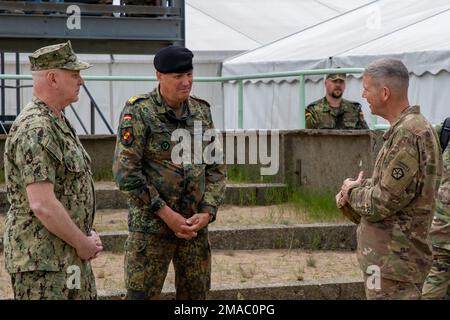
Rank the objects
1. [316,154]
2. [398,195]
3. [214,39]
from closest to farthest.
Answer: [398,195] < [316,154] < [214,39]

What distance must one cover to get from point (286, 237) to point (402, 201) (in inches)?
168

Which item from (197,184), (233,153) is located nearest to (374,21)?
(233,153)

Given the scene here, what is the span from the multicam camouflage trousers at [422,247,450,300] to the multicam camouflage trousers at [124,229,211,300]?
1.42 meters

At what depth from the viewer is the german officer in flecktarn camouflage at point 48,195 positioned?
16.0ft

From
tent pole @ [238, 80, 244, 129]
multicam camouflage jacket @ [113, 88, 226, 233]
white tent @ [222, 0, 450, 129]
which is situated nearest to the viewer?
multicam camouflage jacket @ [113, 88, 226, 233]

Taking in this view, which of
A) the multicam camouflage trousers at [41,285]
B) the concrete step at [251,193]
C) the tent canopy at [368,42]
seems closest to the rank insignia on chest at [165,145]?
the multicam camouflage trousers at [41,285]

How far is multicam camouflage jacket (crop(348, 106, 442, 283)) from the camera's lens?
209 inches

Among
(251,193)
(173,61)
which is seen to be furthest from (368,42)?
(173,61)

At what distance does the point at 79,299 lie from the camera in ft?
16.7

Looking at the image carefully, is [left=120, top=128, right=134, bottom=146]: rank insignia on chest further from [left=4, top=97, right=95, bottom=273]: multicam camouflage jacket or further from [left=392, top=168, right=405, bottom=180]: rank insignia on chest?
[left=392, top=168, right=405, bottom=180]: rank insignia on chest

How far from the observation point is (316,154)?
10852mm

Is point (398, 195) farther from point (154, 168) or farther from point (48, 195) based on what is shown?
point (48, 195)

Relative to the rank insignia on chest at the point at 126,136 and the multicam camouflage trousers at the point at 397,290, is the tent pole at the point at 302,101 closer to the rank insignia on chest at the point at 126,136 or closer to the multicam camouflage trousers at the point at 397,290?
the rank insignia on chest at the point at 126,136

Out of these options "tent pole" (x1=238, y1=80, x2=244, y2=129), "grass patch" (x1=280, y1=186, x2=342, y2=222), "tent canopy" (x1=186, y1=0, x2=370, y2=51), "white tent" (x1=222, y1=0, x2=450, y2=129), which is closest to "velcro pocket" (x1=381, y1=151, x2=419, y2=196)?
"grass patch" (x1=280, y1=186, x2=342, y2=222)
